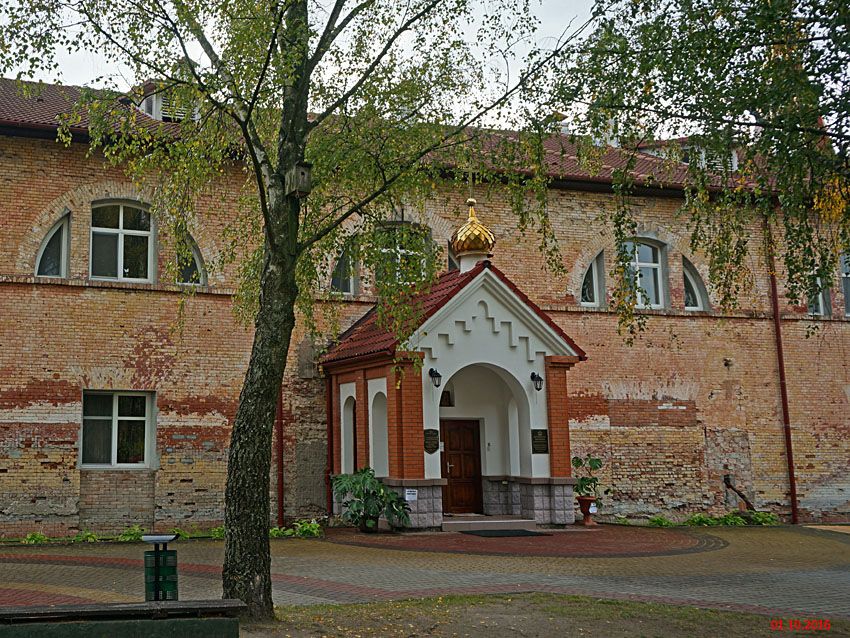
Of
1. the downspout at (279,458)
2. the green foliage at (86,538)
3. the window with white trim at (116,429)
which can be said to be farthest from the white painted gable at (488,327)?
the green foliage at (86,538)

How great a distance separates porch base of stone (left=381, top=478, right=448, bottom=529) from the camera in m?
17.7

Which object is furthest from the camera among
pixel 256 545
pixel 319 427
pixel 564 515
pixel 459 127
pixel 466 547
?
pixel 319 427

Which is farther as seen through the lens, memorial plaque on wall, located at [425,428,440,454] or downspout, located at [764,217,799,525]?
downspout, located at [764,217,799,525]

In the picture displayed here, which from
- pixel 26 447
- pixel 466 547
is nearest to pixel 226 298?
pixel 26 447

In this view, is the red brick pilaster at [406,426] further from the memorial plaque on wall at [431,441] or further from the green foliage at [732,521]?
the green foliage at [732,521]

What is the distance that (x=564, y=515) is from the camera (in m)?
19.0

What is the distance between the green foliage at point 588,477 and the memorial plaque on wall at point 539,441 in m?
1.06

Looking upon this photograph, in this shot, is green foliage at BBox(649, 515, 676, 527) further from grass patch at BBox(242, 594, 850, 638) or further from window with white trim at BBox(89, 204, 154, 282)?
window with white trim at BBox(89, 204, 154, 282)

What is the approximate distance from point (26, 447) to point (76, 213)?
4.60m

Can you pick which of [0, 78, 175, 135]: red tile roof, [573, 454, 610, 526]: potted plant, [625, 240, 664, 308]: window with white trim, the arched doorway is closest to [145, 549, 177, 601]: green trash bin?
[0, 78, 175, 135]: red tile roof

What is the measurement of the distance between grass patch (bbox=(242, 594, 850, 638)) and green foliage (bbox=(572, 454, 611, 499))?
9.64m

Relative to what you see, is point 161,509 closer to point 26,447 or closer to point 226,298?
point 26,447

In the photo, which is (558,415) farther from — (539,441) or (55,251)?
(55,251)

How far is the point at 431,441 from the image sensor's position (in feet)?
59.3
